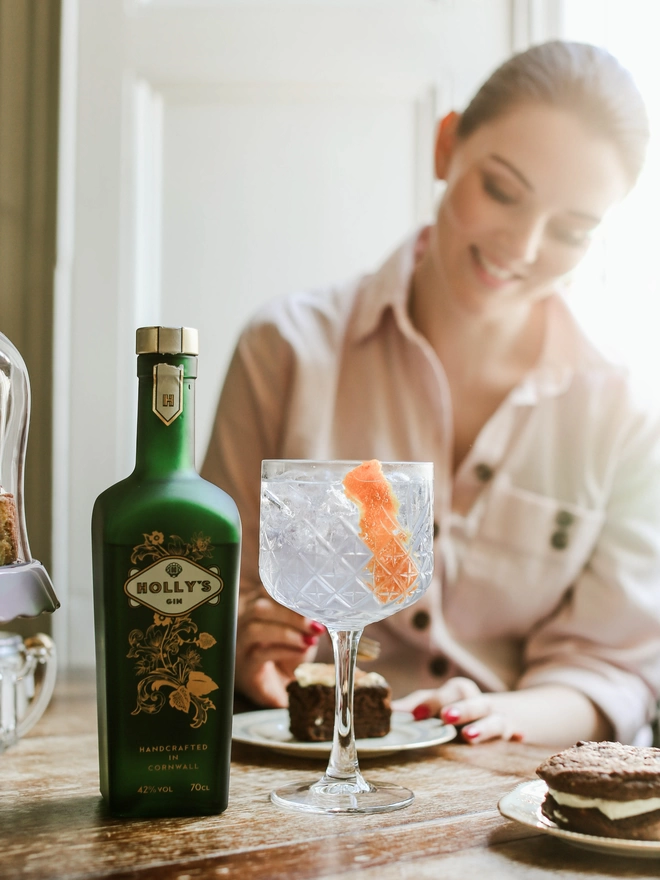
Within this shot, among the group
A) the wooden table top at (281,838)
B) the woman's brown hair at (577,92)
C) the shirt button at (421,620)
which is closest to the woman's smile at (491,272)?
the woman's brown hair at (577,92)

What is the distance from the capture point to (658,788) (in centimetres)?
74

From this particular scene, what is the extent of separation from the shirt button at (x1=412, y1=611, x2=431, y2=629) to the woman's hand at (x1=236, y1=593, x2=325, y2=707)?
7.8 inches

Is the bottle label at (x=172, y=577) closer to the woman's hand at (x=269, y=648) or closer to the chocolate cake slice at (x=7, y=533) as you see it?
the chocolate cake slice at (x=7, y=533)

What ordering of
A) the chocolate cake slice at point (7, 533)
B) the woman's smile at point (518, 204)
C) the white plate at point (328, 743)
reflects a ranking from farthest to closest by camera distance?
1. the woman's smile at point (518, 204)
2. the white plate at point (328, 743)
3. the chocolate cake slice at point (7, 533)

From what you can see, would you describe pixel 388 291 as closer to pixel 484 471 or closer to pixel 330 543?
pixel 484 471

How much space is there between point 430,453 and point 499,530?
0.61 ft

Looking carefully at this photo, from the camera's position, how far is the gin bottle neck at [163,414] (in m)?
0.86

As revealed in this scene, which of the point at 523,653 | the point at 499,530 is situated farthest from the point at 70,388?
the point at 523,653

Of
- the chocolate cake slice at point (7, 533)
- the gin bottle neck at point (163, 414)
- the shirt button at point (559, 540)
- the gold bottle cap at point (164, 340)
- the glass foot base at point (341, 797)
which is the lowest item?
the glass foot base at point (341, 797)

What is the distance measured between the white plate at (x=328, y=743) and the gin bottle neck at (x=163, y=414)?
0.38 meters

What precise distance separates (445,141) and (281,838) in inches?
52.7

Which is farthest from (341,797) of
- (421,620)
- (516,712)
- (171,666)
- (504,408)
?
(504,408)

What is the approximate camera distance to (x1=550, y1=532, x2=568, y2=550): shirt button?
1.69 metres

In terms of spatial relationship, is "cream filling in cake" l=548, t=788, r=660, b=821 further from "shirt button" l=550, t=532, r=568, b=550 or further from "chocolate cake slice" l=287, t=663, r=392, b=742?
"shirt button" l=550, t=532, r=568, b=550
